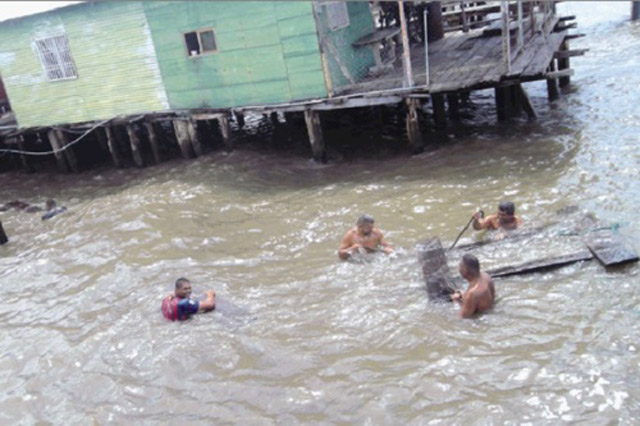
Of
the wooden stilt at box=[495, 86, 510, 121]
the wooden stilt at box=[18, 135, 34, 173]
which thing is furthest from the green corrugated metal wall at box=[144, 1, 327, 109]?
the wooden stilt at box=[18, 135, 34, 173]

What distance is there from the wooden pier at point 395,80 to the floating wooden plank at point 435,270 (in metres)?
4.96

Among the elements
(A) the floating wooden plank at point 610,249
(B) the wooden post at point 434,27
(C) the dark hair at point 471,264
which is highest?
(B) the wooden post at point 434,27

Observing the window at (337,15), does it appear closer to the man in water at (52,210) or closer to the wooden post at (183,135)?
the wooden post at (183,135)

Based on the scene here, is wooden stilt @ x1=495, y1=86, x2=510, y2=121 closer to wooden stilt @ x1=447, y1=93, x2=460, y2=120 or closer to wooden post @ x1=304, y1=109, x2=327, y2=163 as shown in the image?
wooden stilt @ x1=447, y1=93, x2=460, y2=120

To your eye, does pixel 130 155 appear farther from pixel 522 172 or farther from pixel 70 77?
pixel 522 172

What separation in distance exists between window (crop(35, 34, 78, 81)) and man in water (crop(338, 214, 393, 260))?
11500 millimetres

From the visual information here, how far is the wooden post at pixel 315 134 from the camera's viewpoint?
13734mm

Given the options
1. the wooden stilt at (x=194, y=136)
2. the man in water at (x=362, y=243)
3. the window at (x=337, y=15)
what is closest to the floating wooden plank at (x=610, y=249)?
the man in water at (x=362, y=243)

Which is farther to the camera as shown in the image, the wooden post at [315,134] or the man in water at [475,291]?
the wooden post at [315,134]

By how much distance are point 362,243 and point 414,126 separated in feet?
17.4

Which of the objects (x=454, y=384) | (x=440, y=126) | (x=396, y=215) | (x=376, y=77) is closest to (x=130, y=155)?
(x=376, y=77)

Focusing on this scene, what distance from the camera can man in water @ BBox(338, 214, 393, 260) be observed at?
8.73 metres

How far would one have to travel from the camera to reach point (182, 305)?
7.70 m

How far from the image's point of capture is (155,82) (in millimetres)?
15375
